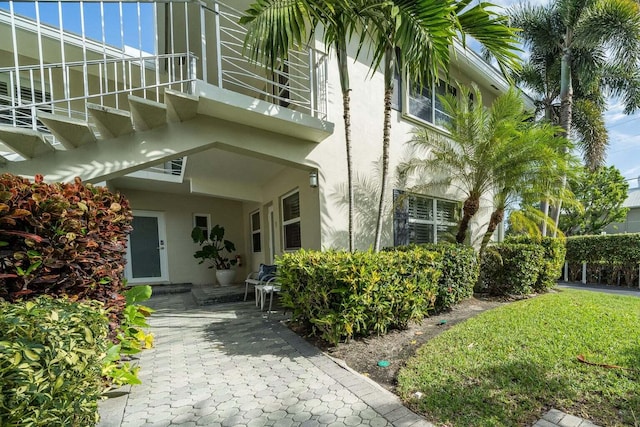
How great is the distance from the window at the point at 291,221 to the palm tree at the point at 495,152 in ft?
9.17

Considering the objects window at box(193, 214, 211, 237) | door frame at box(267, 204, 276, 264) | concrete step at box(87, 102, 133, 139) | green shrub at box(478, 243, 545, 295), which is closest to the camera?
concrete step at box(87, 102, 133, 139)

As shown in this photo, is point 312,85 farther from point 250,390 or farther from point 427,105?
point 250,390

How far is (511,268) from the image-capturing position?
6840mm

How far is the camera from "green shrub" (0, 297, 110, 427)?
5.14 ft

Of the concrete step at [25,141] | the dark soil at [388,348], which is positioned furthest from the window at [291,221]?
the concrete step at [25,141]

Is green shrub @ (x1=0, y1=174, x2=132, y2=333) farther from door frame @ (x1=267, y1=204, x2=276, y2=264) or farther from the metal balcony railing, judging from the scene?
door frame @ (x1=267, y1=204, x2=276, y2=264)

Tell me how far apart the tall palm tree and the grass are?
7440 mm

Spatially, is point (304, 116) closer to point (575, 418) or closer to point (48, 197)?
point (48, 197)

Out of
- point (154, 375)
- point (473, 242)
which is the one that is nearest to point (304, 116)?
point (154, 375)

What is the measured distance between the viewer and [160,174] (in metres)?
8.37

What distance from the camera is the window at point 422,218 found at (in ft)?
24.2

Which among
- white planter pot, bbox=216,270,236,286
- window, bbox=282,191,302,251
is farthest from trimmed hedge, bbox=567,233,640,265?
white planter pot, bbox=216,270,236,286

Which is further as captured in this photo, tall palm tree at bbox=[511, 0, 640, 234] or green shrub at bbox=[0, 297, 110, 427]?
tall palm tree at bbox=[511, 0, 640, 234]

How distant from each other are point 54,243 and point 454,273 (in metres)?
5.93
